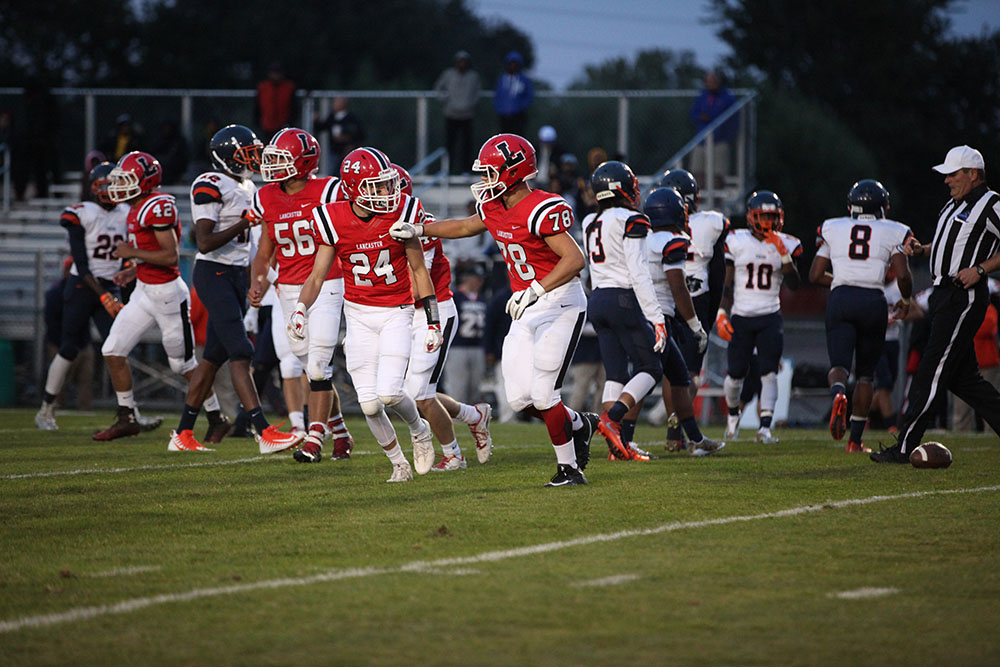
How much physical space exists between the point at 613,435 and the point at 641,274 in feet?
3.61

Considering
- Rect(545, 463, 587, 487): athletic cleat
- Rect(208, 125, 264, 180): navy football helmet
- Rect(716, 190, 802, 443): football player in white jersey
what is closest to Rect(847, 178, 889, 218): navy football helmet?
Rect(716, 190, 802, 443): football player in white jersey

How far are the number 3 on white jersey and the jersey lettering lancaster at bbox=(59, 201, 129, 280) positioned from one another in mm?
5469

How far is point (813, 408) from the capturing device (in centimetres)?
1953

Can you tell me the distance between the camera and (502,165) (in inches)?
292

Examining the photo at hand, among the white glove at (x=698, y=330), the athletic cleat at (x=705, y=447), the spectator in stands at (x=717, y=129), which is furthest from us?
the spectator in stands at (x=717, y=129)

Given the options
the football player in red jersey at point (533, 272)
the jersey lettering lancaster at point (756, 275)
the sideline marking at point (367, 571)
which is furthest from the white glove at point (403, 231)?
the jersey lettering lancaster at point (756, 275)

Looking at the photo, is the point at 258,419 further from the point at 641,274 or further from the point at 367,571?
the point at 367,571

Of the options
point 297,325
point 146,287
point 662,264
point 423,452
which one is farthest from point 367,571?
point 146,287

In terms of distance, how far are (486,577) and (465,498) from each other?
6.83ft

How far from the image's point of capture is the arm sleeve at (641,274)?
8.87 metres

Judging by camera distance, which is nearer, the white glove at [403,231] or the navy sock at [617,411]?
the white glove at [403,231]

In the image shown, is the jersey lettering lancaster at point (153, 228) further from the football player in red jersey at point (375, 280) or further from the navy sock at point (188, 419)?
the football player in red jersey at point (375, 280)

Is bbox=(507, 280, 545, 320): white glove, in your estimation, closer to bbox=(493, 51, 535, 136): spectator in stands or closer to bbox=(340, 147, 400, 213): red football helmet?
bbox=(340, 147, 400, 213): red football helmet

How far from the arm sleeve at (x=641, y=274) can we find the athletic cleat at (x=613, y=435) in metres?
0.76
